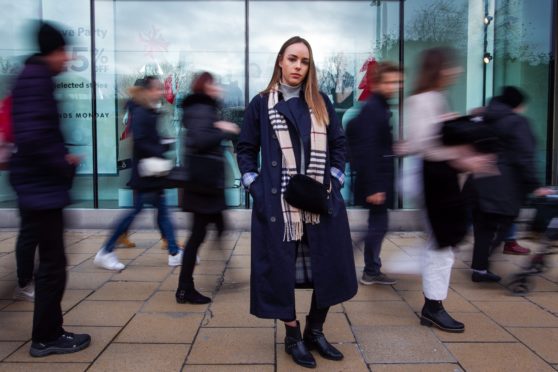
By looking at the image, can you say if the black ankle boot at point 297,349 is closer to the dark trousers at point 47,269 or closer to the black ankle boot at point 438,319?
the black ankle boot at point 438,319

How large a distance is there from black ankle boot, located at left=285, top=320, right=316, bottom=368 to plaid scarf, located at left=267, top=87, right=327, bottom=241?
1.88 ft

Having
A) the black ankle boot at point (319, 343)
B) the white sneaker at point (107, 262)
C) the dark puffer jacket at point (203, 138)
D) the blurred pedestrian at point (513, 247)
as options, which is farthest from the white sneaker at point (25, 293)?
the blurred pedestrian at point (513, 247)

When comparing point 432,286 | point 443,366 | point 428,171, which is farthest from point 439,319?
point 428,171

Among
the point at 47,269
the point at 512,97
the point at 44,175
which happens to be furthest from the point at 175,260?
the point at 512,97

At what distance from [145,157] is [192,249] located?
124cm

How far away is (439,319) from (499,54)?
608cm

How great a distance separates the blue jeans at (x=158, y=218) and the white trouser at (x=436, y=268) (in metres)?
2.76

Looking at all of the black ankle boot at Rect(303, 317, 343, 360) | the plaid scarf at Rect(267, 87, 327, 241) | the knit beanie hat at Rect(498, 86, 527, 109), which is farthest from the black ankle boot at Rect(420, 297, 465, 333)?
the knit beanie hat at Rect(498, 86, 527, 109)

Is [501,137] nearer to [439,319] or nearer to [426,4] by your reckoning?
[439,319]

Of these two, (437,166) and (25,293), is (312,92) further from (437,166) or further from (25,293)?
(25,293)

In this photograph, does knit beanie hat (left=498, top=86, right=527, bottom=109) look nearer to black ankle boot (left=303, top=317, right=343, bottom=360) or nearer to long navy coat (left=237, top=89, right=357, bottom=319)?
long navy coat (left=237, top=89, right=357, bottom=319)

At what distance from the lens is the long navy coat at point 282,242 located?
9.76ft

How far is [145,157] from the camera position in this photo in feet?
16.7

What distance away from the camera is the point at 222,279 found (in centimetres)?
506
